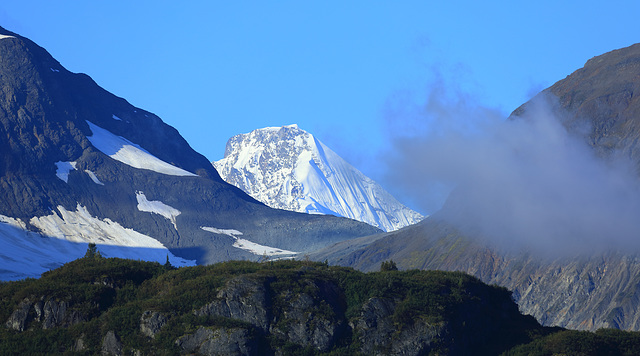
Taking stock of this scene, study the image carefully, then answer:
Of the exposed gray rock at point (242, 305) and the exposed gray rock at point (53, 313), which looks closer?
the exposed gray rock at point (242, 305)

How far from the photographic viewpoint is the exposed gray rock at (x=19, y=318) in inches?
6176

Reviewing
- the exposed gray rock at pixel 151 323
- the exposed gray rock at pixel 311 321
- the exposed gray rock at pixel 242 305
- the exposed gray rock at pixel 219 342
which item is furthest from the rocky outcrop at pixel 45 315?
the exposed gray rock at pixel 311 321

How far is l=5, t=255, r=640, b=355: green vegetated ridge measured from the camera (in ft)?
500

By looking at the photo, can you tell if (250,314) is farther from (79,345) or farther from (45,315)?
(45,315)

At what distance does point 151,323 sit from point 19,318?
2143cm

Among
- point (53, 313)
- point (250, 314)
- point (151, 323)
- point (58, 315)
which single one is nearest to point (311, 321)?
point (250, 314)

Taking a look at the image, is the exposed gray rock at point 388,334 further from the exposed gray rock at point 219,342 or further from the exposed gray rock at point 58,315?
the exposed gray rock at point 58,315

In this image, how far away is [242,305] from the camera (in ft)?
520

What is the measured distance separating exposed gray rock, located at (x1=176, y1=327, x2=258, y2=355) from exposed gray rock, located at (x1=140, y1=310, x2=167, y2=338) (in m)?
4.72

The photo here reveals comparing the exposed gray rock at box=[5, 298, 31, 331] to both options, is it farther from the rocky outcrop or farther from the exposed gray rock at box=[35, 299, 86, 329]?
the exposed gray rock at box=[35, 299, 86, 329]

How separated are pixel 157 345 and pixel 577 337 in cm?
6358

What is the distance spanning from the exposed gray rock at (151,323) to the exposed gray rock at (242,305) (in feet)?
17.9

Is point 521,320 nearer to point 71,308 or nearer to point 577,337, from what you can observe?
point 577,337

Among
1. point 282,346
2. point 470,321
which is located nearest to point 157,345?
point 282,346
